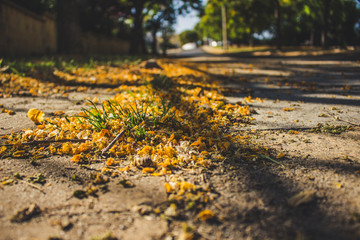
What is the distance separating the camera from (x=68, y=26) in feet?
30.9

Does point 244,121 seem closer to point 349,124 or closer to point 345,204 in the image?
point 349,124

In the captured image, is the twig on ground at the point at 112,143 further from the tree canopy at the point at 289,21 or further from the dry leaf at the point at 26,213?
the tree canopy at the point at 289,21

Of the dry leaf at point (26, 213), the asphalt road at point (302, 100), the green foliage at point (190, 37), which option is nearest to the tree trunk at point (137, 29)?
the asphalt road at point (302, 100)

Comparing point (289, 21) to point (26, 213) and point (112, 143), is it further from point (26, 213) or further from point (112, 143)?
point (26, 213)

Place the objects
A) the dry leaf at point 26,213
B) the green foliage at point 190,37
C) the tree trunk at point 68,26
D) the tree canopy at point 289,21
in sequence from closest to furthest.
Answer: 1. the dry leaf at point 26,213
2. the tree trunk at point 68,26
3. the tree canopy at point 289,21
4. the green foliage at point 190,37

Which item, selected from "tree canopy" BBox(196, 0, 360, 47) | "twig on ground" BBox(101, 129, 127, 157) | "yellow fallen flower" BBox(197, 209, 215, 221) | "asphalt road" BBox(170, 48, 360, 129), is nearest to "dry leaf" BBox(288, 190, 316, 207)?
"yellow fallen flower" BBox(197, 209, 215, 221)

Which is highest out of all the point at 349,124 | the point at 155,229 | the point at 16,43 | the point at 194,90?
the point at 16,43

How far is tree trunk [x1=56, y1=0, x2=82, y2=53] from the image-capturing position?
9.19 m

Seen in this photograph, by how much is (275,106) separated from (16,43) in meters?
9.01

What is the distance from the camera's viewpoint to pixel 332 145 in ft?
5.85

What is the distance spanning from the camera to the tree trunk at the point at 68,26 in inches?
362

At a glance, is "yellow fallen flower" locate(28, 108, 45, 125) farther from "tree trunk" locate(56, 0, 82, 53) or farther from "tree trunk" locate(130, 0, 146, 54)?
"tree trunk" locate(130, 0, 146, 54)

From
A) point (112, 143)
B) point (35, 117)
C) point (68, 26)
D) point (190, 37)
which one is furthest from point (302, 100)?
point (190, 37)

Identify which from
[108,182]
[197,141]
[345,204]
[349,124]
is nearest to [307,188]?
[345,204]
